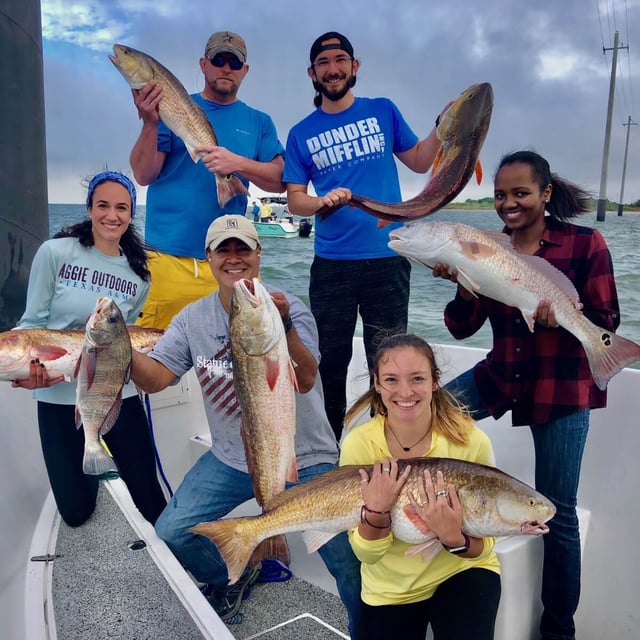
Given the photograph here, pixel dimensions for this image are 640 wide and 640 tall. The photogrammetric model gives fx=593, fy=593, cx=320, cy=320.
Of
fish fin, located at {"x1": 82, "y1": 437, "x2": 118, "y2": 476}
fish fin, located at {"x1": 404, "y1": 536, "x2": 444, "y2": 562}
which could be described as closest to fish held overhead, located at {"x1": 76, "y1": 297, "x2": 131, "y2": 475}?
fish fin, located at {"x1": 82, "y1": 437, "x2": 118, "y2": 476}

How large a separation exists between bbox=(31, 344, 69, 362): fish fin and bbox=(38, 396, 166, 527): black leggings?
0.56m

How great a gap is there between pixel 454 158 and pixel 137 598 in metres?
2.36

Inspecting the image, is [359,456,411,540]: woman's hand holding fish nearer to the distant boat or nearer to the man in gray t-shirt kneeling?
the man in gray t-shirt kneeling

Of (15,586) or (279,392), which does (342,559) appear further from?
(15,586)

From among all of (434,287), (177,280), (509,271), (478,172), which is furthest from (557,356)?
(434,287)

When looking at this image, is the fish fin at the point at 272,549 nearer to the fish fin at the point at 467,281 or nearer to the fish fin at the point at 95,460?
the fish fin at the point at 95,460

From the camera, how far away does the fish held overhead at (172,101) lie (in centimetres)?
308

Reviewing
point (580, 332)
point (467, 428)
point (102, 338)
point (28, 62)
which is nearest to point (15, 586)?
point (102, 338)

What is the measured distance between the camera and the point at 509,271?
8.00 ft

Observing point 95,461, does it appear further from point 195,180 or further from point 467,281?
point 195,180

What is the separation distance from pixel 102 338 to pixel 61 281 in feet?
4.28

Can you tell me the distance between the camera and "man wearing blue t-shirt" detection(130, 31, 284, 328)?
377 cm

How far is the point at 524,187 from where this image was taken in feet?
8.72

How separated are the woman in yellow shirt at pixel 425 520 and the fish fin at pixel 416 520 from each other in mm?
29
